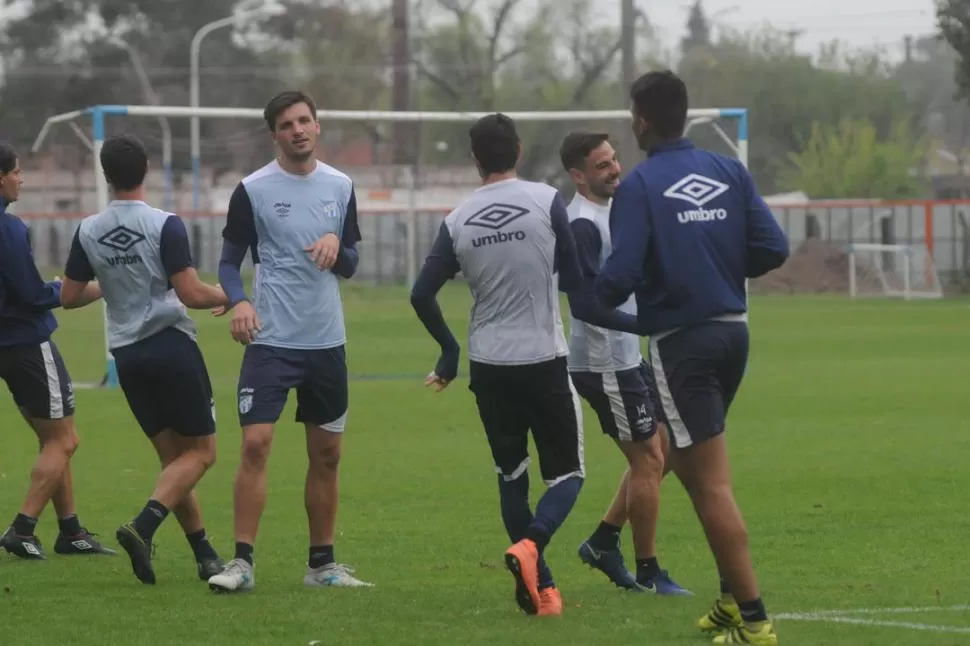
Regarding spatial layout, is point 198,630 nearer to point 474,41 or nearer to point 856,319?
point 856,319

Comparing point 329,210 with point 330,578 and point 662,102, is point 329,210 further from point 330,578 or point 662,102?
point 662,102

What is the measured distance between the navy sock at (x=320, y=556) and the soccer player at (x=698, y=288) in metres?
2.26

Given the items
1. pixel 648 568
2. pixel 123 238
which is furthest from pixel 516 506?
pixel 123 238

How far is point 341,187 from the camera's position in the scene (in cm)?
853

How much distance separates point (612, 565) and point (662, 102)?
246 cm

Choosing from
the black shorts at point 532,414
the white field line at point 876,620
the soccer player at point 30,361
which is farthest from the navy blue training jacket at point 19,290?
the white field line at point 876,620

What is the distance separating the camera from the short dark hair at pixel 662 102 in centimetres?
687

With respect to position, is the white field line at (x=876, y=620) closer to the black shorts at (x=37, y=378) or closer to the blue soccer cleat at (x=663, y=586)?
the blue soccer cleat at (x=663, y=586)

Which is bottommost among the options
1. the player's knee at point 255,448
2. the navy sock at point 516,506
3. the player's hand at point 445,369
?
the navy sock at point 516,506

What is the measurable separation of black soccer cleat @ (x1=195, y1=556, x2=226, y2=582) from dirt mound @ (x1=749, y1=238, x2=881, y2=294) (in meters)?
43.3

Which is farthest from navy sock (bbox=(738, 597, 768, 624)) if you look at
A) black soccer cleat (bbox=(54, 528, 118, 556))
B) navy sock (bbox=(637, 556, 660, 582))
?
black soccer cleat (bbox=(54, 528, 118, 556))

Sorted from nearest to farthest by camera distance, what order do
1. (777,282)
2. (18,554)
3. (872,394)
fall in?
(18,554) → (872,394) → (777,282)

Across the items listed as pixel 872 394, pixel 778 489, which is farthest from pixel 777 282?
pixel 778 489

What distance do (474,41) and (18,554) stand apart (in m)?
60.0
